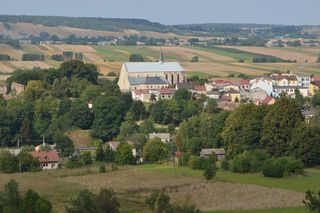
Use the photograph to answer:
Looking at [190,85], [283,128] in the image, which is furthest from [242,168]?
[190,85]

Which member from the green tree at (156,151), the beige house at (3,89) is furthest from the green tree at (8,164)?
the beige house at (3,89)

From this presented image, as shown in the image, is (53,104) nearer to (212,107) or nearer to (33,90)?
(33,90)

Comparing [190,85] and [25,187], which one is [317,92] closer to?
[190,85]

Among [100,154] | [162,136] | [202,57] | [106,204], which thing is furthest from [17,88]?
[202,57]

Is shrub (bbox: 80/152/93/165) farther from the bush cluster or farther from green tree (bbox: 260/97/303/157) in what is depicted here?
the bush cluster

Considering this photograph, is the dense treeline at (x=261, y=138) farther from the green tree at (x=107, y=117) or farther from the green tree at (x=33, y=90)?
the green tree at (x=33, y=90)

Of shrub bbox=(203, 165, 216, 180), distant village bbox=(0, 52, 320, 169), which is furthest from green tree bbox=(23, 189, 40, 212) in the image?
distant village bbox=(0, 52, 320, 169)
